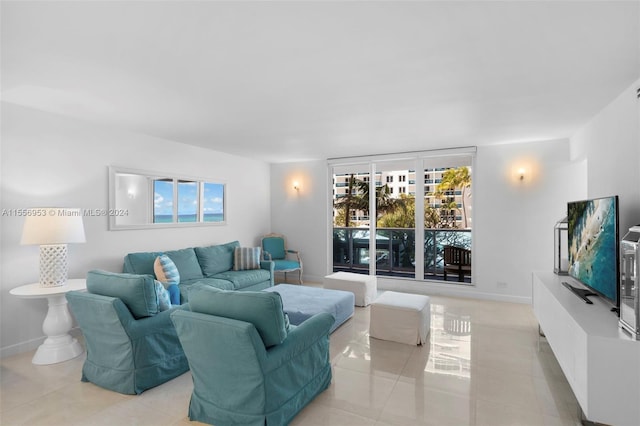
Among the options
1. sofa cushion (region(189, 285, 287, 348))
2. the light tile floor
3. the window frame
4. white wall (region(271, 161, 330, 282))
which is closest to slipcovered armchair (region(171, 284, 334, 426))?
sofa cushion (region(189, 285, 287, 348))

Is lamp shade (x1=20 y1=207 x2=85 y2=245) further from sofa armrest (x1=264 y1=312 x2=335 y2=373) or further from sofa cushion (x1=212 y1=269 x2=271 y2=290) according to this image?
sofa armrest (x1=264 y1=312 x2=335 y2=373)

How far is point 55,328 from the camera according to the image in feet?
10.6

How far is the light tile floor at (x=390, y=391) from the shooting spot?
229 cm

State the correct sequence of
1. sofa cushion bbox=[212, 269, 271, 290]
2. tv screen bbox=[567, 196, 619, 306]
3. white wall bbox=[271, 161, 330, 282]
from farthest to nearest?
white wall bbox=[271, 161, 330, 282] → sofa cushion bbox=[212, 269, 271, 290] → tv screen bbox=[567, 196, 619, 306]

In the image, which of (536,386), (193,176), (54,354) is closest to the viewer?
(536,386)

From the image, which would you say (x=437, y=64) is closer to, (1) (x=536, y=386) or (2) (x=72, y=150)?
(1) (x=536, y=386)

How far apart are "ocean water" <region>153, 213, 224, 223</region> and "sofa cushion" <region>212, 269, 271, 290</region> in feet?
3.45

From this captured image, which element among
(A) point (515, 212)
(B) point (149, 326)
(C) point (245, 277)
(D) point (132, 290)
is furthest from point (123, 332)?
(A) point (515, 212)

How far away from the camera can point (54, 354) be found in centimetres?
320

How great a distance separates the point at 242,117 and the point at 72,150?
6.66 ft

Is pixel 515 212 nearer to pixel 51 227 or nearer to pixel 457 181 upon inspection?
pixel 457 181

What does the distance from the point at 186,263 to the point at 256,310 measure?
3029 mm

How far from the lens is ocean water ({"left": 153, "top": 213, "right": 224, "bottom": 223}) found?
16.0ft

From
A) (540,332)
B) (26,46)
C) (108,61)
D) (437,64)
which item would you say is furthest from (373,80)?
(540,332)
